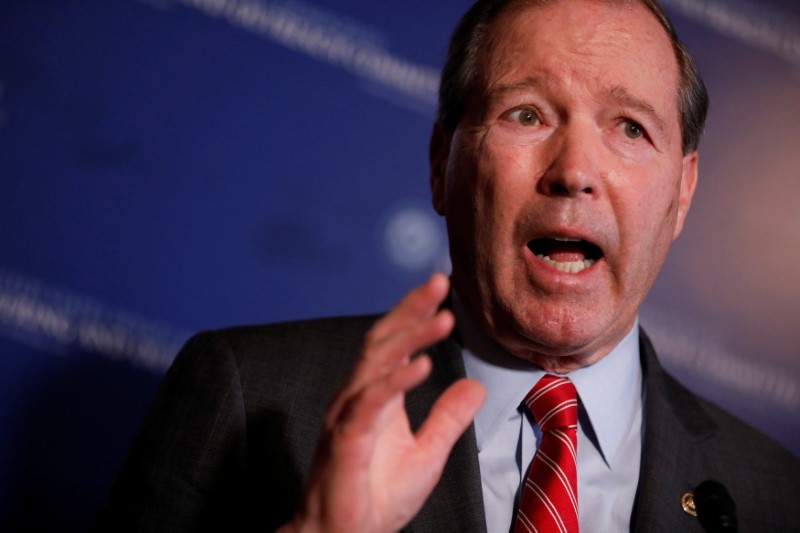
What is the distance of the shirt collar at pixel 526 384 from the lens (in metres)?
1.43

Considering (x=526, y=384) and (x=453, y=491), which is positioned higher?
(x=526, y=384)

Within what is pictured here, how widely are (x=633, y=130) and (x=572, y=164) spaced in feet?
0.68

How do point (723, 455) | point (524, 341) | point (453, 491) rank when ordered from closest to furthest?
point (453, 491) → point (524, 341) → point (723, 455)

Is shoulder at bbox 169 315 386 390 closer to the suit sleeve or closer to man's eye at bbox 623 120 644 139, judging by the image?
the suit sleeve

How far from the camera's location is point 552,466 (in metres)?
1.36

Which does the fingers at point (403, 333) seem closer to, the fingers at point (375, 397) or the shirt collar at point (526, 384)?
the fingers at point (375, 397)

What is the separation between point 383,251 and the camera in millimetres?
2156

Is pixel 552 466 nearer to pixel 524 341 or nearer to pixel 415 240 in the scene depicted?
pixel 524 341

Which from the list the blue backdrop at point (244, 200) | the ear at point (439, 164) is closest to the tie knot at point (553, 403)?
the ear at point (439, 164)

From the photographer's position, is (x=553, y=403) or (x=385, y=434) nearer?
(x=385, y=434)

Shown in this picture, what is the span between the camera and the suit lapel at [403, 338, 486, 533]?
128 cm

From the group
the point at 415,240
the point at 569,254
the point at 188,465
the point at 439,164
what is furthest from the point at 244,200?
the point at 569,254

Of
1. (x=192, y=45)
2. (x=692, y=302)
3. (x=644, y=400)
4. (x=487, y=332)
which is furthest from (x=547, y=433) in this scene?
(x=192, y=45)

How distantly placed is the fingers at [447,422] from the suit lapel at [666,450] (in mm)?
566
